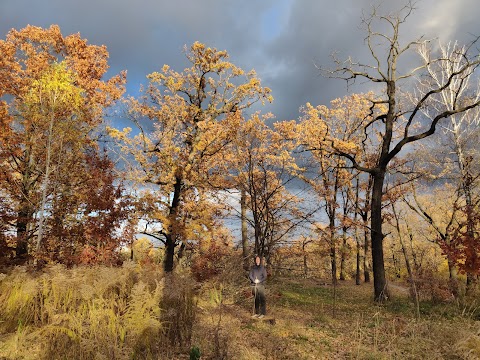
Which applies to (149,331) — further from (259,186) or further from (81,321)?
(259,186)

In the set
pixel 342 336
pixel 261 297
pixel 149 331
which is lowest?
pixel 342 336

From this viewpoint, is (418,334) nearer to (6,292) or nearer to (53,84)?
(6,292)

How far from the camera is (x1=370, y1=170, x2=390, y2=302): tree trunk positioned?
11812 millimetres

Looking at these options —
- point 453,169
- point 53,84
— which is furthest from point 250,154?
point 453,169

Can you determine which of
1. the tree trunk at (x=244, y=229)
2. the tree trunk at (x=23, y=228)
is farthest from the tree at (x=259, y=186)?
the tree trunk at (x=23, y=228)

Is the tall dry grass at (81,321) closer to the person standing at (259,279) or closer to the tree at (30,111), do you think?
the person standing at (259,279)

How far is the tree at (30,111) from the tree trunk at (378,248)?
1237 cm

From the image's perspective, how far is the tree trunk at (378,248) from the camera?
1181 cm

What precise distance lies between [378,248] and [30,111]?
48.2 feet

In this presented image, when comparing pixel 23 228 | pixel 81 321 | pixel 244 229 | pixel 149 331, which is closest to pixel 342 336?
pixel 149 331

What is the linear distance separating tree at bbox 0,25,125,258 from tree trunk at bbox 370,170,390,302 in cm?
1237

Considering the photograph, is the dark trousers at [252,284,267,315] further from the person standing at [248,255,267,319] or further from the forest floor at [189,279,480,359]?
the forest floor at [189,279,480,359]

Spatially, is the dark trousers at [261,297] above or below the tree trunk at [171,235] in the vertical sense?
below

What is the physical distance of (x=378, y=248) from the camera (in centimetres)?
1202
